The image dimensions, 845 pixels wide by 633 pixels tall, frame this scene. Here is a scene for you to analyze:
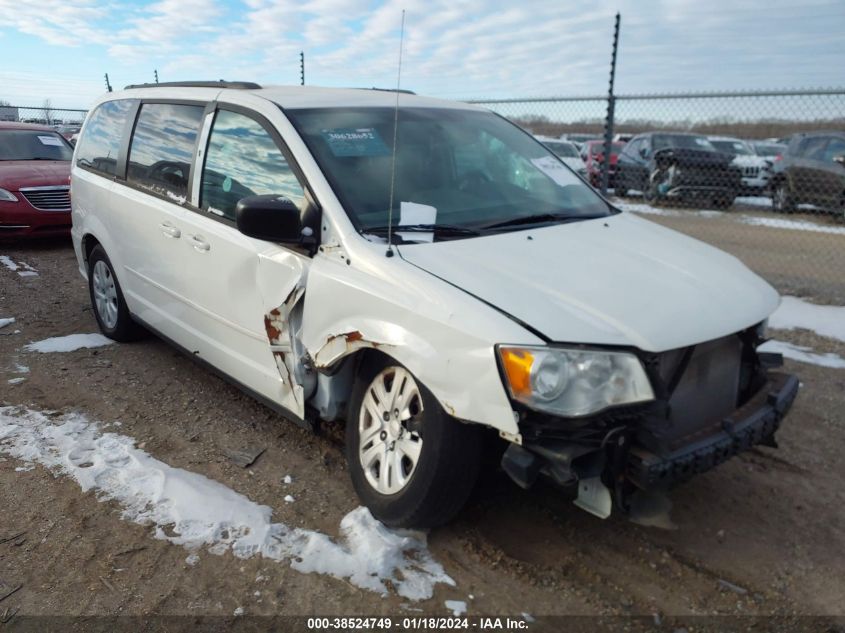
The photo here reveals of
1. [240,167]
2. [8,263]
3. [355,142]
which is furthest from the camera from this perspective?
[8,263]

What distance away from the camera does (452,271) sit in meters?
2.74

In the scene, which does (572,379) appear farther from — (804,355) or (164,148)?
(804,355)

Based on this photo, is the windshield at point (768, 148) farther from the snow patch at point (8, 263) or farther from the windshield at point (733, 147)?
the snow patch at point (8, 263)

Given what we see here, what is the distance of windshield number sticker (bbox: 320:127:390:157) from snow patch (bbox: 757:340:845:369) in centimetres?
325

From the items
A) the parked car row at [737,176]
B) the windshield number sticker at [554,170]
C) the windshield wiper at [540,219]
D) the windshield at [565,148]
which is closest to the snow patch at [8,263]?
the windshield number sticker at [554,170]

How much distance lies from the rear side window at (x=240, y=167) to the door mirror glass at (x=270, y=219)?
0.20 meters

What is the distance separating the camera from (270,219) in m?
3.00

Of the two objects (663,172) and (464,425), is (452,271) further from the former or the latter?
(663,172)

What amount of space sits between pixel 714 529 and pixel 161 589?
90.8 inches

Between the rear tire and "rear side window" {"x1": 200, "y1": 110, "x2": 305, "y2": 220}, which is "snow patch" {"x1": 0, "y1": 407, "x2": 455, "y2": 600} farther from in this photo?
the rear tire

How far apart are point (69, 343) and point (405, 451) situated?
3.63m

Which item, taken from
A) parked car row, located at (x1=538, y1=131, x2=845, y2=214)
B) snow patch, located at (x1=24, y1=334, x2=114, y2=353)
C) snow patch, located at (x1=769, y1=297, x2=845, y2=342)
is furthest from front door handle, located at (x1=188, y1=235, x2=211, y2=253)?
parked car row, located at (x1=538, y1=131, x2=845, y2=214)

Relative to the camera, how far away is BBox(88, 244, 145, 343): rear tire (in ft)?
17.0

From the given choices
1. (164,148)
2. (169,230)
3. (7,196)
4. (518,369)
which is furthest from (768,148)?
(518,369)
